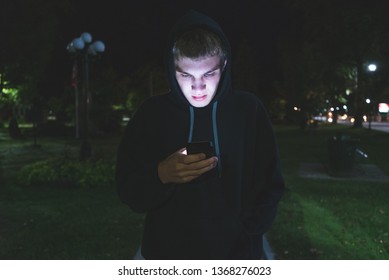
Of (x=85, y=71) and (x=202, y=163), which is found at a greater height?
(x=85, y=71)

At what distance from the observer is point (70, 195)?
1042 cm

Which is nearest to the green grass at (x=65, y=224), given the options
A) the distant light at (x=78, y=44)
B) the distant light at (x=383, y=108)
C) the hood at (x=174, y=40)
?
the hood at (x=174, y=40)

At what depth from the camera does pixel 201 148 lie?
2.07 m

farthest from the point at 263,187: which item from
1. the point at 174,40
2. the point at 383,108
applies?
the point at 383,108

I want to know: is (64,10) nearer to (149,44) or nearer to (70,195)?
(149,44)

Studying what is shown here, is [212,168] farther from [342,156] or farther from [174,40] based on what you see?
[342,156]

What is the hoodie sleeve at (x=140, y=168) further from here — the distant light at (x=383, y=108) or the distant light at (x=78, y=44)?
the distant light at (x=383, y=108)

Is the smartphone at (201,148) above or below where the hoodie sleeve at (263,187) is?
above

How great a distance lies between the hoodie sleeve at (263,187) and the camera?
90.0 inches

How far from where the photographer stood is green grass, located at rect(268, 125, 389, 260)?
634 cm

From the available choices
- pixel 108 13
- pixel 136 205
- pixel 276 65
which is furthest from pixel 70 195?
pixel 276 65

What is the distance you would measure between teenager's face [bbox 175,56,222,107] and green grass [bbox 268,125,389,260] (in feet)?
14.1

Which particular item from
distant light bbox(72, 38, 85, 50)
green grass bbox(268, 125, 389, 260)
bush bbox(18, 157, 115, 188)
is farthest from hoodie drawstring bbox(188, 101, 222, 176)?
distant light bbox(72, 38, 85, 50)

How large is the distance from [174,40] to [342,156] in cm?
1207
